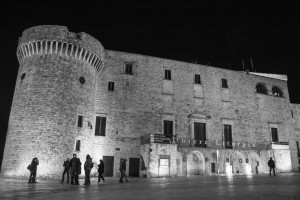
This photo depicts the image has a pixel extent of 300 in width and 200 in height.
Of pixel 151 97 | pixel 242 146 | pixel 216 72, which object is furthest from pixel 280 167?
pixel 151 97

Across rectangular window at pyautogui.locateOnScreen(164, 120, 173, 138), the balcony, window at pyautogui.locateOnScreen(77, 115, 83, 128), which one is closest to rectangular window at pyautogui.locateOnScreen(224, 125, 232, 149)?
the balcony

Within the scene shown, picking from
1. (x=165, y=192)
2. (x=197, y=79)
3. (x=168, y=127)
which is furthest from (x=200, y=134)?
(x=165, y=192)

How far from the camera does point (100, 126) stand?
21031mm

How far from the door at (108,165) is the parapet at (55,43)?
8452 mm

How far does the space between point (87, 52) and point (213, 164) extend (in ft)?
49.8

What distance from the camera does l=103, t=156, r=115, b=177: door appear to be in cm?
2011

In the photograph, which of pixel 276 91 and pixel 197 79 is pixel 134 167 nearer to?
pixel 197 79

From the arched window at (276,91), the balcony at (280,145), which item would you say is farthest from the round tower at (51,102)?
the arched window at (276,91)

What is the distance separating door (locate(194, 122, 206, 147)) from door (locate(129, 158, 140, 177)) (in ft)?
20.3

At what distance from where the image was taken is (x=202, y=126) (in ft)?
79.8

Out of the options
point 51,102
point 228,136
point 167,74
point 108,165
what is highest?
point 167,74

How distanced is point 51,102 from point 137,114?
765 cm

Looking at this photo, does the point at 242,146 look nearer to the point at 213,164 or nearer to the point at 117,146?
the point at 213,164

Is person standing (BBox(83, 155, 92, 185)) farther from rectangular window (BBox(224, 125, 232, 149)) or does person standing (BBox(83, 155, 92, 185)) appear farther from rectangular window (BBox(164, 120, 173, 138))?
rectangular window (BBox(224, 125, 232, 149))
